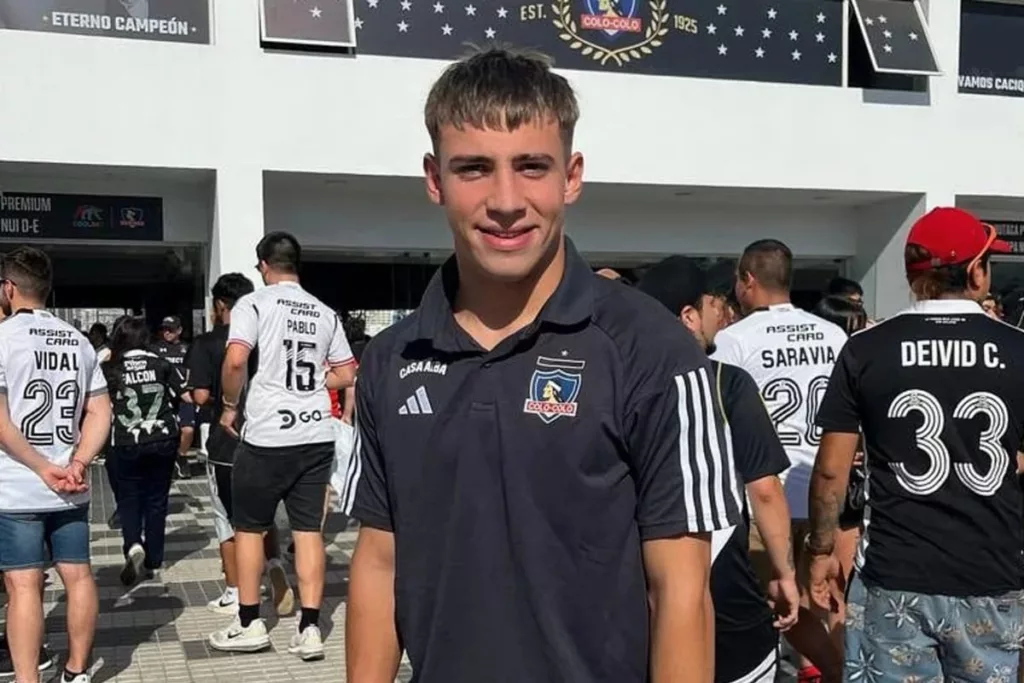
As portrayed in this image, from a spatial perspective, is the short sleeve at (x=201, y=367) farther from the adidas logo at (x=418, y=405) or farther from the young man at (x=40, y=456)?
the adidas logo at (x=418, y=405)

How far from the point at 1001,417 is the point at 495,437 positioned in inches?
73.5

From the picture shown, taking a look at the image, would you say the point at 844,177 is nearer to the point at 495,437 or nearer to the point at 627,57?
the point at 627,57

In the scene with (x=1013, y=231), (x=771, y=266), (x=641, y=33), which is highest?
(x=641, y=33)

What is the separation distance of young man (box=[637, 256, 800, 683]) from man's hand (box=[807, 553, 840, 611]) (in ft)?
0.61

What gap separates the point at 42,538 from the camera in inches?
171

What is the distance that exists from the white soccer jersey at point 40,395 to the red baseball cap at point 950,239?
348cm

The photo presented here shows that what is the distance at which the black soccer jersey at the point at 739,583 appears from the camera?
265cm

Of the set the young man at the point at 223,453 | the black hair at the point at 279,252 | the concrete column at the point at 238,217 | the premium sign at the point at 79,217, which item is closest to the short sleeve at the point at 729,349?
the black hair at the point at 279,252

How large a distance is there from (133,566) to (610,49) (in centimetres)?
835

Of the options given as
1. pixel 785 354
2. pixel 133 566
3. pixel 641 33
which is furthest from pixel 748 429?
pixel 641 33

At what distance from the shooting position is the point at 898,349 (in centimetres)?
287

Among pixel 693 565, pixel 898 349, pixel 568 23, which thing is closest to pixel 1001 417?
pixel 898 349

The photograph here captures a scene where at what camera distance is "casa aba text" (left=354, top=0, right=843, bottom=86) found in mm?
11562

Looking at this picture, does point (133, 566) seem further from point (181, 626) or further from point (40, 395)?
point (40, 395)
